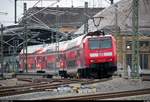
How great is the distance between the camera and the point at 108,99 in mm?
14094

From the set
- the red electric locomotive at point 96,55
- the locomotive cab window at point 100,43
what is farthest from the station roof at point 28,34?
the locomotive cab window at point 100,43

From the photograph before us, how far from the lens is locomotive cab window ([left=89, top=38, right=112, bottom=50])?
29.2 meters

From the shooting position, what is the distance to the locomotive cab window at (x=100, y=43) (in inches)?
1152

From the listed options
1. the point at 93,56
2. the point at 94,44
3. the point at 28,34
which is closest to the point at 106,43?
the point at 94,44

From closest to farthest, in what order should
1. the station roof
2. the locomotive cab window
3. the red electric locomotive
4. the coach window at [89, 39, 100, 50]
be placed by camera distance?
the red electric locomotive, the coach window at [89, 39, 100, 50], the locomotive cab window, the station roof

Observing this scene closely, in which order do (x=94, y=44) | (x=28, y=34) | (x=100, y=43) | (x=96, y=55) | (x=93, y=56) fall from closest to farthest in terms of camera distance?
1. (x=93, y=56)
2. (x=96, y=55)
3. (x=94, y=44)
4. (x=100, y=43)
5. (x=28, y=34)

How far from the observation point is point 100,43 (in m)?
29.5

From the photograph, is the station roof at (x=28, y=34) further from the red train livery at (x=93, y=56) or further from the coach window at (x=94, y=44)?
the coach window at (x=94, y=44)

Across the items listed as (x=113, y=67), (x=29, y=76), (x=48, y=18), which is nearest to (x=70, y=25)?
(x=48, y=18)

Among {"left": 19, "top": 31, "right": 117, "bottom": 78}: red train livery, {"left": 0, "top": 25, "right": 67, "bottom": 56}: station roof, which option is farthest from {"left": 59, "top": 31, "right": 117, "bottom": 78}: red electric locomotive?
{"left": 0, "top": 25, "right": 67, "bottom": 56}: station roof

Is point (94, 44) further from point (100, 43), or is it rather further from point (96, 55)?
point (96, 55)

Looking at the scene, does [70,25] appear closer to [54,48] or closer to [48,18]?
[48,18]

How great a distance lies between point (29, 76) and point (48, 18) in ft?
199

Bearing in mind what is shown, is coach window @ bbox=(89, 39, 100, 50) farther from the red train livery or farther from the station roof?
the station roof
